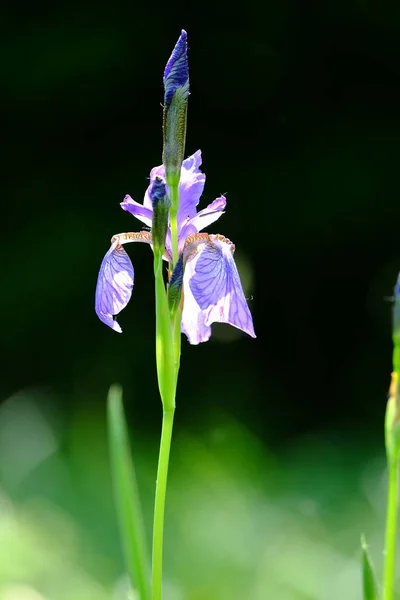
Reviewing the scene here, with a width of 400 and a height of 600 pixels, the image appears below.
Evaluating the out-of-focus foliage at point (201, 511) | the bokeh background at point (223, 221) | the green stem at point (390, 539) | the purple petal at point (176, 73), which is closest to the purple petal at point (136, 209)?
the purple petal at point (176, 73)

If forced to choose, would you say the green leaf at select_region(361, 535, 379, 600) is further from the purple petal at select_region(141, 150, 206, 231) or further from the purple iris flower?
the purple petal at select_region(141, 150, 206, 231)

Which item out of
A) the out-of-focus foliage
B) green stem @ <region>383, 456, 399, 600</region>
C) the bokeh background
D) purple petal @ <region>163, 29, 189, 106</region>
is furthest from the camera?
the bokeh background

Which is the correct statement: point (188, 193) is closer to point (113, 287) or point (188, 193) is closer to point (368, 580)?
point (113, 287)

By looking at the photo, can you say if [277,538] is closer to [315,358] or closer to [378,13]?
[315,358]

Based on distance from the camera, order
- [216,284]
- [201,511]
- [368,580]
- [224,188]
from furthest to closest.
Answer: [224,188] < [201,511] < [216,284] < [368,580]

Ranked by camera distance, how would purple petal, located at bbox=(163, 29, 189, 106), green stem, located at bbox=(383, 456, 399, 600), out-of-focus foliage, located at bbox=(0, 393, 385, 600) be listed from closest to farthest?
1. green stem, located at bbox=(383, 456, 399, 600)
2. purple petal, located at bbox=(163, 29, 189, 106)
3. out-of-focus foliage, located at bbox=(0, 393, 385, 600)

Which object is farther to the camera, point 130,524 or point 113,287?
point 113,287

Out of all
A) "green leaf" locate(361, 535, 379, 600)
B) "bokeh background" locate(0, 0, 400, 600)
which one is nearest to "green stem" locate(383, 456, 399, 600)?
"green leaf" locate(361, 535, 379, 600)

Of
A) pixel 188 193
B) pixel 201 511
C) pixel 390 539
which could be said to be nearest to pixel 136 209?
pixel 188 193
